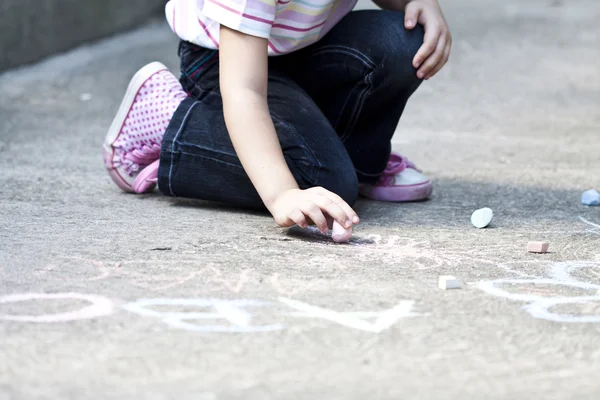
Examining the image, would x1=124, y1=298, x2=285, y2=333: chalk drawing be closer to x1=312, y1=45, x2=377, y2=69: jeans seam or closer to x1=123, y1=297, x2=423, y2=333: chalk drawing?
x1=123, y1=297, x2=423, y2=333: chalk drawing

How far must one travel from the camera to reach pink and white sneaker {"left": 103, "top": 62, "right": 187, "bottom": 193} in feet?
6.21

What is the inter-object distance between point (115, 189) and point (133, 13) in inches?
127

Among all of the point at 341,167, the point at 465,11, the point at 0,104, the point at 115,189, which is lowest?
the point at 465,11

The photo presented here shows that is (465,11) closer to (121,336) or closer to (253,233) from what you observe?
(253,233)

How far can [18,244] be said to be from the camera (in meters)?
1.42

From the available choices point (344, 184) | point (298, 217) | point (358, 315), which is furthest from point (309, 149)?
point (358, 315)

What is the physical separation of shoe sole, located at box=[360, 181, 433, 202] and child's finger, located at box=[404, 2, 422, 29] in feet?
1.03

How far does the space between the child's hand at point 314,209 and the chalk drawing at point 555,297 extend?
0.78 ft

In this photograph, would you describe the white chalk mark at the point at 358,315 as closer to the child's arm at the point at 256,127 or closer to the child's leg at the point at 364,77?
the child's arm at the point at 256,127

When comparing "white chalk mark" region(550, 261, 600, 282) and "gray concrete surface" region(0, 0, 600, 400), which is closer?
"gray concrete surface" region(0, 0, 600, 400)

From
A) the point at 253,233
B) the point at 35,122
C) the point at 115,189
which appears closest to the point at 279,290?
the point at 253,233

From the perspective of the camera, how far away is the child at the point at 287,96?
1.57m

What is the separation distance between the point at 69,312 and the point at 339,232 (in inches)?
19.6

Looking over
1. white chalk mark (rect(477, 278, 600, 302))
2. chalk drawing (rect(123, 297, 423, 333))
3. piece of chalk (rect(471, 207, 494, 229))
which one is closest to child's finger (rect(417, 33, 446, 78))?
piece of chalk (rect(471, 207, 494, 229))
